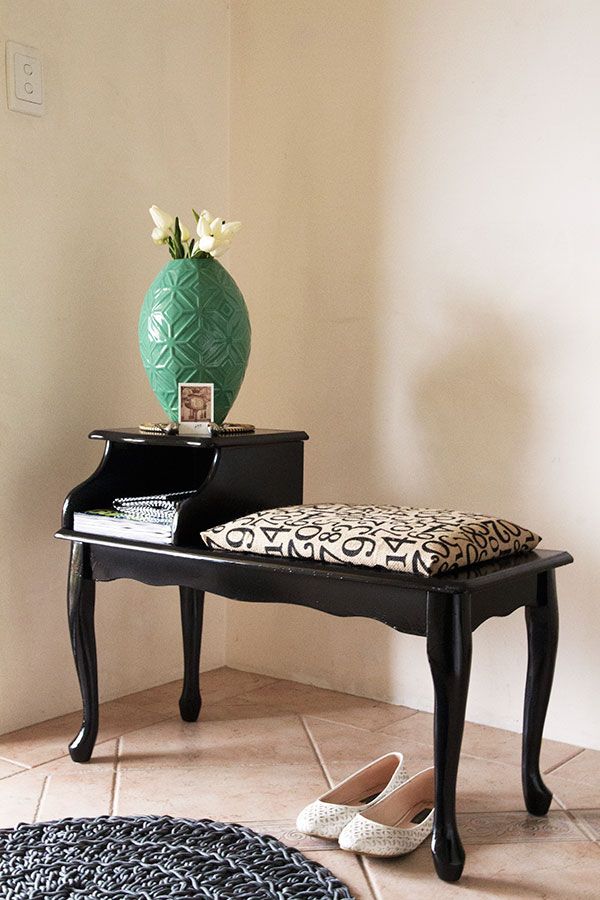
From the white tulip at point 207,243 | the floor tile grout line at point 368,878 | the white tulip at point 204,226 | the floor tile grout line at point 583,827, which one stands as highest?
the white tulip at point 204,226

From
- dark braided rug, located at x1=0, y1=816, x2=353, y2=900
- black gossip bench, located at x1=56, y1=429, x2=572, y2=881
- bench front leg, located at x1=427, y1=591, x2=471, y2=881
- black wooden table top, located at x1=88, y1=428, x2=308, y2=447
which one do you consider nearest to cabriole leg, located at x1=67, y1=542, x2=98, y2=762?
black gossip bench, located at x1=56, y1=429, x2=572, y2=881

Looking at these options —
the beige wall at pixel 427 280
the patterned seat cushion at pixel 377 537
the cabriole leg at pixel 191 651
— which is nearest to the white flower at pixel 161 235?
the beige wall at pixel 427 280

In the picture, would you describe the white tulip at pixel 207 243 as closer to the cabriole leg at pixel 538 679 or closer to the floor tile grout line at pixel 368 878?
the cabriole leg at pixel 538 679

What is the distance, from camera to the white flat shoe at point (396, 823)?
5.38 feet

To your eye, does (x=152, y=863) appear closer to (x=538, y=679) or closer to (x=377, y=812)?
(x=377, y=812)

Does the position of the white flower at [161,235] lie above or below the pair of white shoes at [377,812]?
above

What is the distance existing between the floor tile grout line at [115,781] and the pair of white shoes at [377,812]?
34 cm

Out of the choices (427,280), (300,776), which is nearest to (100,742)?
(300,776)

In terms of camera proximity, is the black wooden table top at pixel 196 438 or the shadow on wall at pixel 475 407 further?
the shadow on wall at pixel 475 407

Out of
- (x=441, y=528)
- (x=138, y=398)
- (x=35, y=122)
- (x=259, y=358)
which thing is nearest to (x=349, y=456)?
(x=259, y=358)

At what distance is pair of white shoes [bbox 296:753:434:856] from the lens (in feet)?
5.40

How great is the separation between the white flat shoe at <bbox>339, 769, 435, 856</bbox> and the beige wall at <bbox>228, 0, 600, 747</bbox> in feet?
1.77

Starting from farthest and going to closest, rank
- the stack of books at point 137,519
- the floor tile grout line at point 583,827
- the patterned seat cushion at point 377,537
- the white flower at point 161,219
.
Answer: the white flower at point 161,219, the stack of books at point 137,519, the floor tile grout line at point 583,827, the patterned seat cushion at point 377,537

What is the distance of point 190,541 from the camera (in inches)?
Result: 75.3
